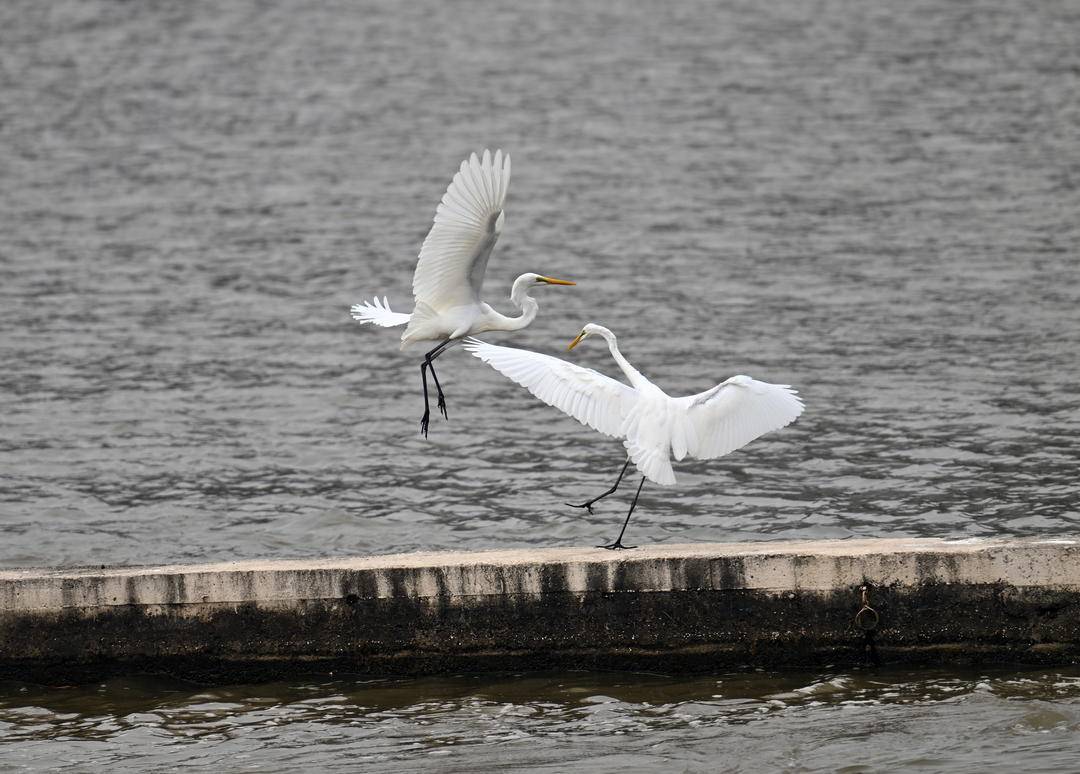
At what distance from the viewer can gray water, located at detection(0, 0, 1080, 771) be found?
8328mm

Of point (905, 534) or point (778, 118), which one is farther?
point (778, 118)

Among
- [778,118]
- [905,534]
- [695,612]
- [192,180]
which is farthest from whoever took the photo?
[778,118]

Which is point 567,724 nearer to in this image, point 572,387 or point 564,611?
point 564,611

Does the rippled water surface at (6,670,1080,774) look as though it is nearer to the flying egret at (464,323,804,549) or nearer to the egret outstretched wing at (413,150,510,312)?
the flying egret at (464,323,804,549)

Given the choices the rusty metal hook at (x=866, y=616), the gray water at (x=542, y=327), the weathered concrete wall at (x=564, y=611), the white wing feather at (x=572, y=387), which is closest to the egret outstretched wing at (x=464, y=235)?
the white wing feather at (x=572, y=387)

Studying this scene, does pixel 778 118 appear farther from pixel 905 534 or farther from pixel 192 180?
pixel 905 534

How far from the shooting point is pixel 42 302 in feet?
58.9

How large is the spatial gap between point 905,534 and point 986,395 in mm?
3612

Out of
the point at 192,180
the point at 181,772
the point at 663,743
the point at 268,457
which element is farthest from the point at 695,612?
the point at 192,180

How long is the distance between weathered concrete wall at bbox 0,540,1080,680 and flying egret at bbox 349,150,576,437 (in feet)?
4.20

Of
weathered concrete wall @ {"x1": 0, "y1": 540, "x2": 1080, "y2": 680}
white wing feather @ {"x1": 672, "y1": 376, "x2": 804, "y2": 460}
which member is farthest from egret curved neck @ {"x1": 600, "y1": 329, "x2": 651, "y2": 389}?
weathered concrete wall @ {"x1": 0, "y1": 540, "x2": 1080, "y2": 680}

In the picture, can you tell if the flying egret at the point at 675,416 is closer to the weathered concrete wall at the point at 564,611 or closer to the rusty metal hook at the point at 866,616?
the weathered concrete wall at the point at 564,611

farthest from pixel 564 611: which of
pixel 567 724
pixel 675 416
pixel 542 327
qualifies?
pixel 542 327

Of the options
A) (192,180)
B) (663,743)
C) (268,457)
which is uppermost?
(192,180)
